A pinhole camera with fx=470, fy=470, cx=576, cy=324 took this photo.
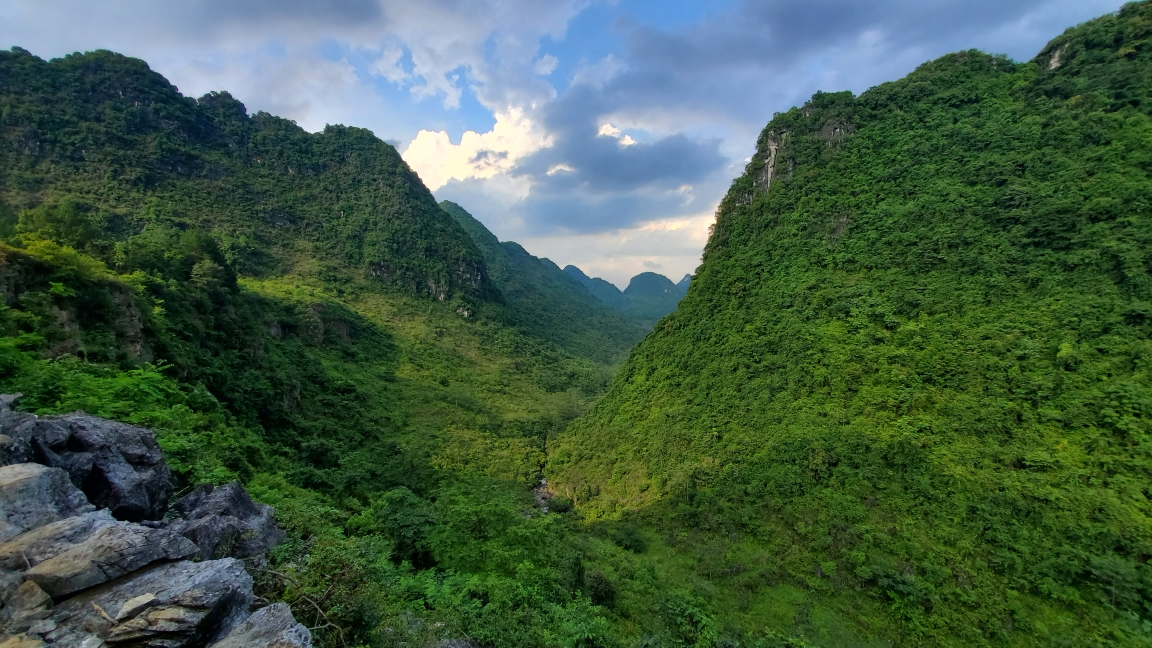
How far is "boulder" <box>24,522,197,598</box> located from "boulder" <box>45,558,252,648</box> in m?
0.11

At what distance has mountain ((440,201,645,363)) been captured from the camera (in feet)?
291

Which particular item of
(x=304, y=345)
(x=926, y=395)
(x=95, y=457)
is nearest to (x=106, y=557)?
(x=95, y=457)

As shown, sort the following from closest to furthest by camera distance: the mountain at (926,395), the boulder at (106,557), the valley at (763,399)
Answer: the boulder at (106,557)
the valley at (763,399)
the mountain at (926,395)

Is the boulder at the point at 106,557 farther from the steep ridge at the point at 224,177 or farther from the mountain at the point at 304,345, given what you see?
the steep ridge at the point at 224,177

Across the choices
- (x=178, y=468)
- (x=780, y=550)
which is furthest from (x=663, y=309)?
(x=178, y=468)

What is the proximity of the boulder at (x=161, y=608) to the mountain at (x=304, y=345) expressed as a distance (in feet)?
3.13

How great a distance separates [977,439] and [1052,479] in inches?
105

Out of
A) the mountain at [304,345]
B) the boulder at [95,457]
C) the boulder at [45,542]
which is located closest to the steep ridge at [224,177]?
the mountain at [304,345]

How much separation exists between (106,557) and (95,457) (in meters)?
2.93

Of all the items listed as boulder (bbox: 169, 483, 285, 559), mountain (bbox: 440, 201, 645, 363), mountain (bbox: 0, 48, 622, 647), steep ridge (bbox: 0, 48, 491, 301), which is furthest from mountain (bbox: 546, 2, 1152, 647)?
mountain (bbox: 440, 201, 645, 363)

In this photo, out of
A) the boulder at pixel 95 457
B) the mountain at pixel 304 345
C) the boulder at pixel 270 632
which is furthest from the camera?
the mountain at pixel 304 345

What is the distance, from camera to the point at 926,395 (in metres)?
21.4

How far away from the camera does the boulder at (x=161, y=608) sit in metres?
4.12

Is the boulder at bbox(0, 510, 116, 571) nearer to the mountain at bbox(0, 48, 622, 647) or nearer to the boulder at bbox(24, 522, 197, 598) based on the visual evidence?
the boulder at bbox(24, 522, 197, 598)
